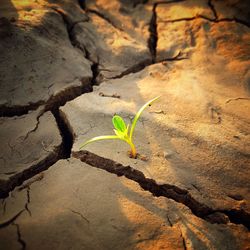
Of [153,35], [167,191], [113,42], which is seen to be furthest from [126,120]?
[153,35]

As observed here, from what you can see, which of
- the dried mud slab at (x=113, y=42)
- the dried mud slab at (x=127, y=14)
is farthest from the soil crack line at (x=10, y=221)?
the dried mud slab at (x=127, y=14)

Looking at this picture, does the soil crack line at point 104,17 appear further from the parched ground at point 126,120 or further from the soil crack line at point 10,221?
the soil crack line at point 10,221

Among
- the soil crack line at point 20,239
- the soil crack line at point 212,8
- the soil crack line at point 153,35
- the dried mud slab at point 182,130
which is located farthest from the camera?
the soil crack line at point 212,8

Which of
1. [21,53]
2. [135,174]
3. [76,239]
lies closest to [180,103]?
[135,174]

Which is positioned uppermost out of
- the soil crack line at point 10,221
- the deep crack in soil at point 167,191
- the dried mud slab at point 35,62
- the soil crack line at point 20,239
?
the dried mud slab at point 35,62

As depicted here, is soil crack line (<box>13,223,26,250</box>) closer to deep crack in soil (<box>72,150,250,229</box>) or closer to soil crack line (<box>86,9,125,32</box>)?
deep crack in soil (<box>72,150,250,229</box>)

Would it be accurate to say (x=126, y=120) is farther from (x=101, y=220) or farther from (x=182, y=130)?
(x=101, y=220)

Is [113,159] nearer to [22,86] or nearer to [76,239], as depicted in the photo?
[76,239]
